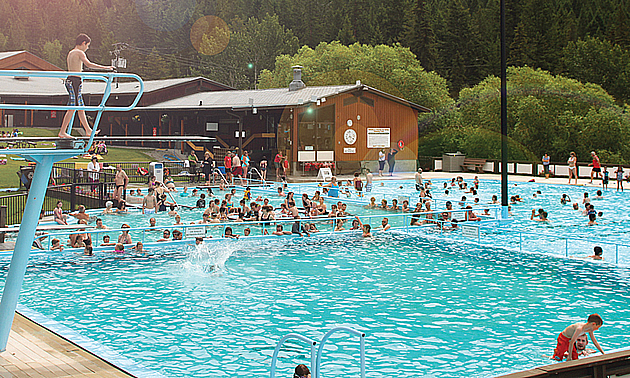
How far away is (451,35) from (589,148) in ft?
101

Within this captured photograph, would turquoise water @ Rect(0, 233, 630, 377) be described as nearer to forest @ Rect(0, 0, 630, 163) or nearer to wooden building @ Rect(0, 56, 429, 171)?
wooden building @ Rect(0, 56, 429, 171)

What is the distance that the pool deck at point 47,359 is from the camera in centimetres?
777

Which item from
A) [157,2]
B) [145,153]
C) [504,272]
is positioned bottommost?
[504,272]

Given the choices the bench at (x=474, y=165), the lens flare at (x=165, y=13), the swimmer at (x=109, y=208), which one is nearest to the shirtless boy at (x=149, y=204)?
the swimmer at (x=109, y=208)

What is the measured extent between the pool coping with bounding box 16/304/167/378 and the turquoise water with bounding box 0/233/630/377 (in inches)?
30.6

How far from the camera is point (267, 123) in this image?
46312 millimetres

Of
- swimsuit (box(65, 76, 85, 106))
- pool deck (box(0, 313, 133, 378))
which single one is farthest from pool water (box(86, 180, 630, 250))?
swimsuit (box(65, 76, 85, 106))

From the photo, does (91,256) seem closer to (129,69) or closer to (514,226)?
(514,226)

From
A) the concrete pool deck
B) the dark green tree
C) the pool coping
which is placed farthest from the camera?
the dark green tree

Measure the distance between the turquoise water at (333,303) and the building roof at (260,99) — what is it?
23.5 meters

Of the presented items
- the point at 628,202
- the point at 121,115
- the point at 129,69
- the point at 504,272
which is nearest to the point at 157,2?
the point at 129,69

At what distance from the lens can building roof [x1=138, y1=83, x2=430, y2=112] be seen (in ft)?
139

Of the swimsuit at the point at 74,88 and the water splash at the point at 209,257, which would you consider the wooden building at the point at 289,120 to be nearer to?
the water splash at the point at 209,257

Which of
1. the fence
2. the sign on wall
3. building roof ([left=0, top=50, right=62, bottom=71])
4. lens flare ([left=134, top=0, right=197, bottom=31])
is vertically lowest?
the fence
